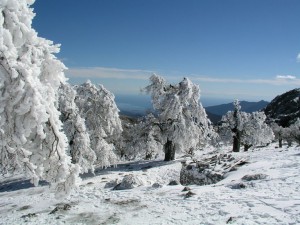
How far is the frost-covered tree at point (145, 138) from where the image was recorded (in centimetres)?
3706

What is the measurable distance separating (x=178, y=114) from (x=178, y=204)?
20616 mm

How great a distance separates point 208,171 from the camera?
25.0m

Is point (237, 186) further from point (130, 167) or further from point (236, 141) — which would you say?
point (236, 141)

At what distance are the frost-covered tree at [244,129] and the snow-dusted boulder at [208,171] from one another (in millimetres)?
23722

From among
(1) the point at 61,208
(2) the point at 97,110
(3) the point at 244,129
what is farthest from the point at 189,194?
(3) the point at 244,129

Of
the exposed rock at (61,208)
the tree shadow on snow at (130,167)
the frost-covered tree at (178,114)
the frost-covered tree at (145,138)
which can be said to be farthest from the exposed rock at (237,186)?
the frost-covered tree at (145,138)

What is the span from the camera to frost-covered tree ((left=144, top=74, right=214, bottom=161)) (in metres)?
36.4

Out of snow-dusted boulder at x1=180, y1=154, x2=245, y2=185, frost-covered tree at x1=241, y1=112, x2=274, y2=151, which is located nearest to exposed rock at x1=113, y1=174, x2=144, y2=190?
snow-dusted boulder at x1=180, y1=154, x2=245, y2=185

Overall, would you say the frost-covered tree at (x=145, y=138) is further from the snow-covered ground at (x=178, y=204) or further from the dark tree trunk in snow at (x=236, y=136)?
the dark tree trunk in snow at (x=236, y=136)

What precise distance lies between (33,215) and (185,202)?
7628mm

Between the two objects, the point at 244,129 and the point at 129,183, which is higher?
the point at 244,129

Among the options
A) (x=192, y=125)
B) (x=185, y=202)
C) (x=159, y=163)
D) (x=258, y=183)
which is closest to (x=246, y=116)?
(x=192, y=125)

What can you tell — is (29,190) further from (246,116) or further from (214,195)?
(246,116)

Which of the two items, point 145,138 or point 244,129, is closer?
point 145,138
